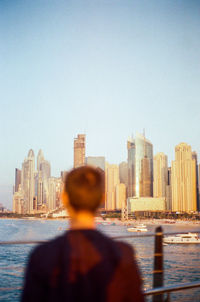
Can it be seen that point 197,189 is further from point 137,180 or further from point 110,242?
point 110,242

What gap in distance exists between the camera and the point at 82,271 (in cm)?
113

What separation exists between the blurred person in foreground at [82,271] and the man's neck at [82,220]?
0.6 inches

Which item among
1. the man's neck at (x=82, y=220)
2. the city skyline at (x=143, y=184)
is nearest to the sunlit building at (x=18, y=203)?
the city skyline at (x=143, y=184)

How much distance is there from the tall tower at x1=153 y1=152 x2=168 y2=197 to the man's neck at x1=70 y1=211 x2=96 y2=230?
15720 cm

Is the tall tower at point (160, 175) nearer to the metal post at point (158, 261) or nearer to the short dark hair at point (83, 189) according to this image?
the metal post at point (158, 261)

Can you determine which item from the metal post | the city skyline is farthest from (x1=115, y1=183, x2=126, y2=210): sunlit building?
the metal post

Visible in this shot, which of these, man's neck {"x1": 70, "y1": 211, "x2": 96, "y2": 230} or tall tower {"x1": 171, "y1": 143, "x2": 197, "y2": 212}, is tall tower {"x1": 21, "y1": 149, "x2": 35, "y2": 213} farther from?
man's neck {"x1": 70, "y1": 211, "x2": 96, "y2": 230}

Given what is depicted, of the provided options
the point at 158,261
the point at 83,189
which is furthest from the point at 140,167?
the point at 83,189

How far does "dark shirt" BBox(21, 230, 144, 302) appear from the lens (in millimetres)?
1128

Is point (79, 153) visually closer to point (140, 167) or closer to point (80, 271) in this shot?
point (140, 167)

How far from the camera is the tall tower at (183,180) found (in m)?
135

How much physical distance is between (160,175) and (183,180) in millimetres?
19968

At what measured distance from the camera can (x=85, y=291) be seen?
112 centimetres

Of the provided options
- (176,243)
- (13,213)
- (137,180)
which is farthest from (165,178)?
(176,243)
